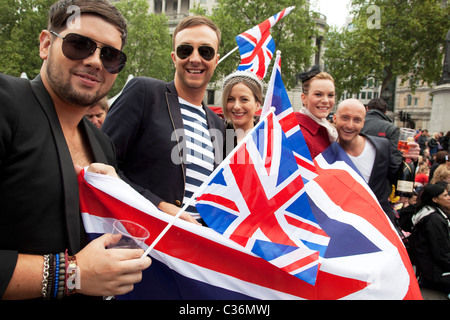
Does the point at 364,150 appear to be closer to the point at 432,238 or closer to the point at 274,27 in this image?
the point at 432,238

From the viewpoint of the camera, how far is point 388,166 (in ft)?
12.4

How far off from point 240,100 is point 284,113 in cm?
140

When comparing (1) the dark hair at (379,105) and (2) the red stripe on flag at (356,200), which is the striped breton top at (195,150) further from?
(1) the dark hair at (379,105)

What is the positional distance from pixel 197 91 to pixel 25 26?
2757 cm

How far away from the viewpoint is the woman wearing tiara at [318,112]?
332 cm

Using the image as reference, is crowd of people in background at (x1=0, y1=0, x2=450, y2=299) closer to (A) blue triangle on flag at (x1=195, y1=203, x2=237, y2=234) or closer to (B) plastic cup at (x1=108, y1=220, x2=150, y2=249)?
(B) plastic cup at (x1=108, y1=220, x2=150, y2=249)

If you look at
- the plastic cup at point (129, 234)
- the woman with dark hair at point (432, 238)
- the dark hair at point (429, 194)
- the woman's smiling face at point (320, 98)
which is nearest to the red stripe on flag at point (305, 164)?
the plastic cup at point (129, 234)

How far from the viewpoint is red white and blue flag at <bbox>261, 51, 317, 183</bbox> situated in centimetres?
189

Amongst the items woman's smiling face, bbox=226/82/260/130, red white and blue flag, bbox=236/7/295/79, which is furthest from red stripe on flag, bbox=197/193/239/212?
red white and blue flag, bbox=236/7/295/79

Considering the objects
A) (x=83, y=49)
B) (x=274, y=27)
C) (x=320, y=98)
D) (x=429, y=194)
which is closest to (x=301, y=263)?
(x=83, y=49)

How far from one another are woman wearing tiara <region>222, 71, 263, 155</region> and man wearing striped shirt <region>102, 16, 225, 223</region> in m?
0.78

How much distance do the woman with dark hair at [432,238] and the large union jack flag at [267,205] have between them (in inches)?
129

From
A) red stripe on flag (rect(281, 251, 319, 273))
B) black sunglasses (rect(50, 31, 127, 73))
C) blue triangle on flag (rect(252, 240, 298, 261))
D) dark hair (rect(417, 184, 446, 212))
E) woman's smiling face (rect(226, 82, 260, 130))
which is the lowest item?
dark hair (rect(417, 184, 446, 212))
